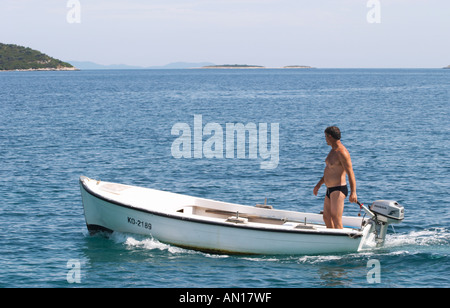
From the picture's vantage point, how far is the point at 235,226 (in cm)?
1441

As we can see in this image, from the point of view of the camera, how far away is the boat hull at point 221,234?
14242mm

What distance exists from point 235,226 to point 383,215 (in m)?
3.60

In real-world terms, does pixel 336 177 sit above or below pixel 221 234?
above

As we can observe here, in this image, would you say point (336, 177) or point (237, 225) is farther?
point (237, 225)

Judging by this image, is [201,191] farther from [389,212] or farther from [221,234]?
[389,212]

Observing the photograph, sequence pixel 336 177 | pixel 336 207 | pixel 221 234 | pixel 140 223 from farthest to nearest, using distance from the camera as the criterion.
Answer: pixel 140 223
pixel 221 234
pixel 336 207
pixel 336 177

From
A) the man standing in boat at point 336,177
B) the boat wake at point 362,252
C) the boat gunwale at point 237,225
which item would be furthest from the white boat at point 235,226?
the man standing in boat at point 336,177

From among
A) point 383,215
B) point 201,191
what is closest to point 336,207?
point 383,215

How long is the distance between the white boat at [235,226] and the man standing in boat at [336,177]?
0.40m

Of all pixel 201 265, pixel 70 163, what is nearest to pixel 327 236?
pixel 201 265

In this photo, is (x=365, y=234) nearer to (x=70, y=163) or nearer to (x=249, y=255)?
(x=249, y=255)

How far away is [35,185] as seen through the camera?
77.6ft

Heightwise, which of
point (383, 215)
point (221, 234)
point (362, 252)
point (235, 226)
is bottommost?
point (362, 252)

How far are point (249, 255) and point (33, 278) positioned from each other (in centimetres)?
506
